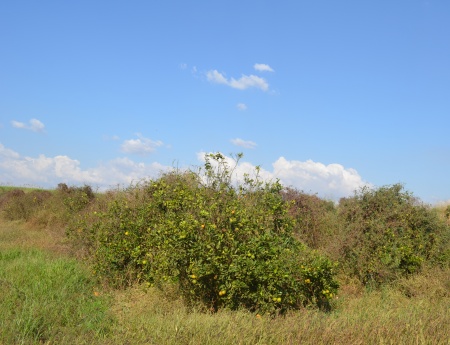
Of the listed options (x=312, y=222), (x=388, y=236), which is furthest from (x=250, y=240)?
(x=312, y=222)

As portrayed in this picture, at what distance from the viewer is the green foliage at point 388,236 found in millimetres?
8938

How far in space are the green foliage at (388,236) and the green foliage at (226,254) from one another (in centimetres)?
203

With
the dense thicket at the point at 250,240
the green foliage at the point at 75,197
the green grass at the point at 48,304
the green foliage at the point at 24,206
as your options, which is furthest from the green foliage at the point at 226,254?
the green foliage at the point at 24,206

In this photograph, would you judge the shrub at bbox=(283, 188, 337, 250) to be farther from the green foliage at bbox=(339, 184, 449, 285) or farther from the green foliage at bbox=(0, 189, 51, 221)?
the green foliage at bbox=(0, 189, 51, 221)

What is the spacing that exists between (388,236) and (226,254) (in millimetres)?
4542

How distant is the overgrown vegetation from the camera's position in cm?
527

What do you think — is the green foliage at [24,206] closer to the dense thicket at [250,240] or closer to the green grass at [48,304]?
the dense thicket at [250,240]

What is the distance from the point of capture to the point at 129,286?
26.8 feet

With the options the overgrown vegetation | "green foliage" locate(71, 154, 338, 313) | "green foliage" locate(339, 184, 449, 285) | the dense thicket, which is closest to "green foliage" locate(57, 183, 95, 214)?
the dense thicket

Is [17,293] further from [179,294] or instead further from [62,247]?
[62,247]

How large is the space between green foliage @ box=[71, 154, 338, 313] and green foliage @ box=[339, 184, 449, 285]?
2034 mm

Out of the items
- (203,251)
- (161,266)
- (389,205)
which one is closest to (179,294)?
(161,266)

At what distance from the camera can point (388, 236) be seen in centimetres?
940

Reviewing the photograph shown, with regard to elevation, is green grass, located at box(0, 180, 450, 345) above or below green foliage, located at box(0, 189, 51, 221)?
below
